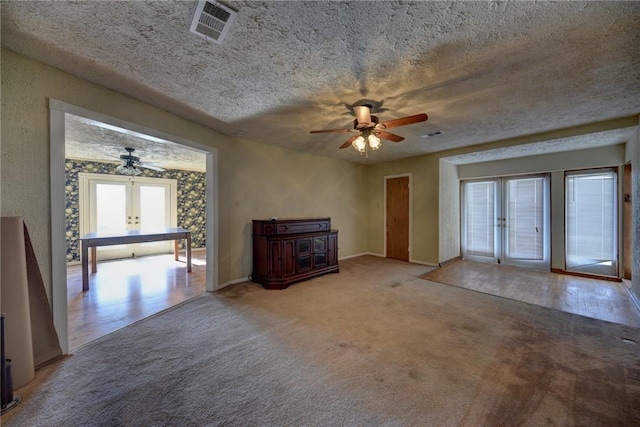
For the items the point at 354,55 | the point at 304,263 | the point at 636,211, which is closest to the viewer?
the point at 354,55

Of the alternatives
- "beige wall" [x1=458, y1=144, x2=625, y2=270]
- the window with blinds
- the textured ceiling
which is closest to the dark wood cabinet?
the textured ceiling

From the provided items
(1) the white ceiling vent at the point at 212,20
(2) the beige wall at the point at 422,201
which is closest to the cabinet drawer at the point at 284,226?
(2) the beige wall at the point at 422,201

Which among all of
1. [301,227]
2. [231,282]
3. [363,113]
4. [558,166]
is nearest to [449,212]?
[558,166]

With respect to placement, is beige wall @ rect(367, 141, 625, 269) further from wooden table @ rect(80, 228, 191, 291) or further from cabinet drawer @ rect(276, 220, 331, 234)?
wooden table @ rect(80, 228, 191, 291)

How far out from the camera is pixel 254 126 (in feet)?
11.8

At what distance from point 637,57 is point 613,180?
142 inches

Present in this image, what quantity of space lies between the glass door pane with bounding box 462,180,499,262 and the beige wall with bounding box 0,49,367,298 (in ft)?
8.43

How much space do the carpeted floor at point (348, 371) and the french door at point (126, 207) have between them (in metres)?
4.07

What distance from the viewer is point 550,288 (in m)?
3.82

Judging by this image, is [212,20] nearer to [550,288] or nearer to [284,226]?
[284,226]

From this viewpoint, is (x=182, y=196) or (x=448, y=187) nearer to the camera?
(x=448, y=187)

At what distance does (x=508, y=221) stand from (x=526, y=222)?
31 centimetres

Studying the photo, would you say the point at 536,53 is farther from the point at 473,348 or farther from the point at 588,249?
the point at 588,249

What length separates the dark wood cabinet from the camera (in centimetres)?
396
